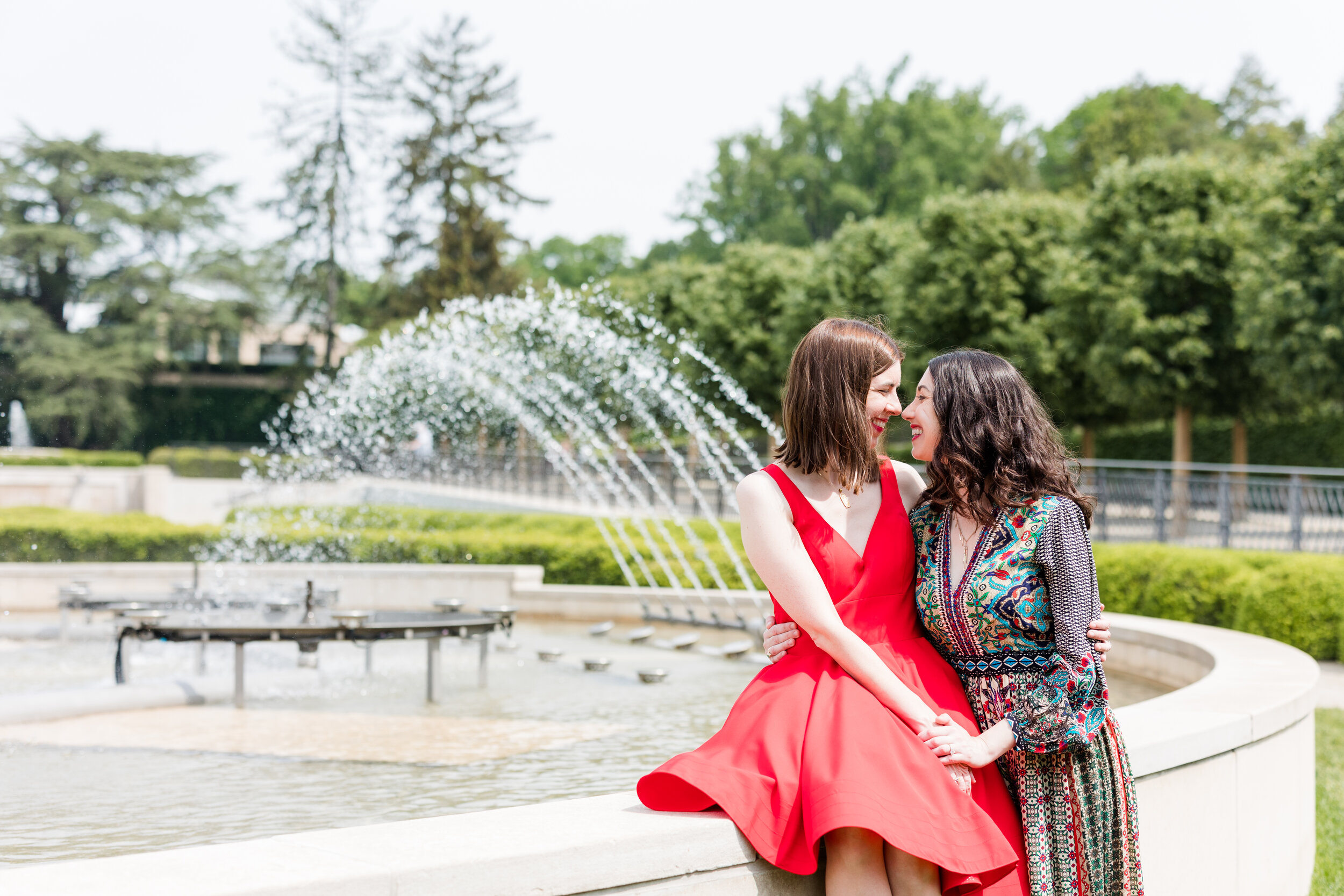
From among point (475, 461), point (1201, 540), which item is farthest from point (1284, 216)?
→ point (475, 461)

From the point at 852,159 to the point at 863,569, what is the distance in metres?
55.6

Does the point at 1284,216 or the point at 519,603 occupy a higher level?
the point at 1284,216

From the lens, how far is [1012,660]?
2.74 metres

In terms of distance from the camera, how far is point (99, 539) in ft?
51.0

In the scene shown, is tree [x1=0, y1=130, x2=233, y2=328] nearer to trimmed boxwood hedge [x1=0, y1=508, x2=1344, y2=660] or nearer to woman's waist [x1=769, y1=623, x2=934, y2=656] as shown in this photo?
trimmed boxwood hedge [x1=0, y1=508, x2=1344, y2=660]

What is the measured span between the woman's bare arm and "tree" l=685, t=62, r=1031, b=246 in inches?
2028

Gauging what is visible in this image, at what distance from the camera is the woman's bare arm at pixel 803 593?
8.59 ft

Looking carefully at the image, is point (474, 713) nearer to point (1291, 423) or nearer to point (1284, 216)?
point (1284, 216)

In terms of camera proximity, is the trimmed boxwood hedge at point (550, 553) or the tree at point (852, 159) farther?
the tree at point (852, 159)

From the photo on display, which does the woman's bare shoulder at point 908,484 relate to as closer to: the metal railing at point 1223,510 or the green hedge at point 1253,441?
the metal railing at point 1223,510

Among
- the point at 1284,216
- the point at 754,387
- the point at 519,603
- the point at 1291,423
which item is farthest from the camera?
the point at 754,387

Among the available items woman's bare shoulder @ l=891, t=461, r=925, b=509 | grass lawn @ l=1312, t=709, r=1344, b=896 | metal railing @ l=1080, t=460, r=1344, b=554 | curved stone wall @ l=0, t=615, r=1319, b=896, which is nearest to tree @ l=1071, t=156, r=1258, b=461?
metal railing @ l=1080, t=460, r=1344, b=554

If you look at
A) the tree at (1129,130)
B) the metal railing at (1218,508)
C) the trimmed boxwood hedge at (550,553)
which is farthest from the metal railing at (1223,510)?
the tree at (1129,130)

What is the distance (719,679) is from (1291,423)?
26.0 m
